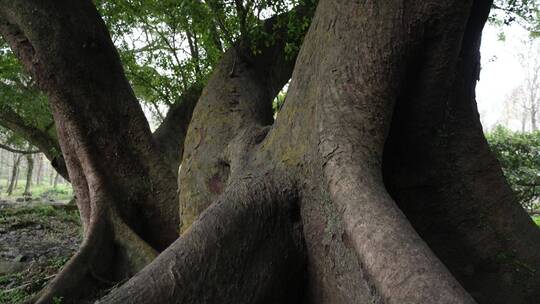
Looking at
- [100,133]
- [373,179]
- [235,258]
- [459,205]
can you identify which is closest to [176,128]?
[100,133]

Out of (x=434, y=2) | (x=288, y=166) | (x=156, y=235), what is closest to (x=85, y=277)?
(x=156, y=235)

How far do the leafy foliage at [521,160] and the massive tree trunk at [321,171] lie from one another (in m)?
5.84

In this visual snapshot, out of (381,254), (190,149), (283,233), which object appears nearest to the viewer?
(381,254)

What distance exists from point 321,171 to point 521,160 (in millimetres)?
7869

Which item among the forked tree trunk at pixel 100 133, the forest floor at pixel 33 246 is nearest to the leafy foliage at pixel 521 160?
the forked tree trunk at pixel 100 133

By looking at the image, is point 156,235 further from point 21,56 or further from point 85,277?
point 21,56

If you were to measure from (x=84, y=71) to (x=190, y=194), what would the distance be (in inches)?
66.5

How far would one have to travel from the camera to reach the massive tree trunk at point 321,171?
2539 millimetres

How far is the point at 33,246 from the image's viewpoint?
8.32 meters

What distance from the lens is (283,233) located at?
9.70 feet

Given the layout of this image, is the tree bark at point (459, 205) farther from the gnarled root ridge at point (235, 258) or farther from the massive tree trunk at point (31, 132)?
the massive tree trunk at point (31, 132)

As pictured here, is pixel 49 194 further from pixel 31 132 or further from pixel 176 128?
pixel 176 128

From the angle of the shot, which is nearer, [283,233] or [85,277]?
[283,233]

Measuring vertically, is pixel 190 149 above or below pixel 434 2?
below
